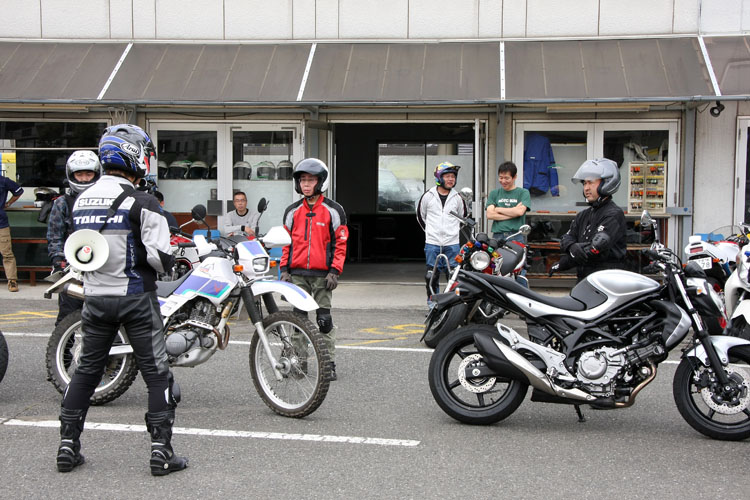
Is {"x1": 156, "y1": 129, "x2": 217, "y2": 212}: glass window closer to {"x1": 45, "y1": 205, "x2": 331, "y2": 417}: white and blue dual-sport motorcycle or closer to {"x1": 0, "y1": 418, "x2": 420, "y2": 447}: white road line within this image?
{"x1": 45, "y1": 205, "x2": 331, "y2": 417}: white and blue dual-sport motorcycle

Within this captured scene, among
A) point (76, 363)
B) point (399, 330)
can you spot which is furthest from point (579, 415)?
point (399, 330)

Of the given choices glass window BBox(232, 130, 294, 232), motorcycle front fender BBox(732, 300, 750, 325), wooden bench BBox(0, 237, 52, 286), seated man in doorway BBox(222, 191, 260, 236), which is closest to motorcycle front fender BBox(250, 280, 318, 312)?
motorcycle front fender BBox(732, 300, 750, 325)

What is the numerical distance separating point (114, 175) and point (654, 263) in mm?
3551

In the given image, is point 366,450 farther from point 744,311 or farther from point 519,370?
point 744,311

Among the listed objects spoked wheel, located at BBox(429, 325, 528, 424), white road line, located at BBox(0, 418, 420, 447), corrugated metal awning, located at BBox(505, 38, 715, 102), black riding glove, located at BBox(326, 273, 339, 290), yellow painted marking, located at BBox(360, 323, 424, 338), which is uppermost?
corrugated metal awning, located at BBox(505, 38, 715, 102)

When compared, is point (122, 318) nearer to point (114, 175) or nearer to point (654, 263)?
point (114, 175)

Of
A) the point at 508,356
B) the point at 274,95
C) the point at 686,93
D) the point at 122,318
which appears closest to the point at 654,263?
the point at 508,356

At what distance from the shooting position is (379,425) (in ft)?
18.1

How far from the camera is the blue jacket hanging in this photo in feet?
41.1

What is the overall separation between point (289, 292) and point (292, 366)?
0.53m

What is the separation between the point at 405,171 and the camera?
17.5 meters

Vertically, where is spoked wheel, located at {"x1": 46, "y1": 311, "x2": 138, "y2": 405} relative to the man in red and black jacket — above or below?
below

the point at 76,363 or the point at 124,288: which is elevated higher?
the point at 124,288

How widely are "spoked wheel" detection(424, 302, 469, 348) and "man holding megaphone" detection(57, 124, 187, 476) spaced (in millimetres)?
3147
